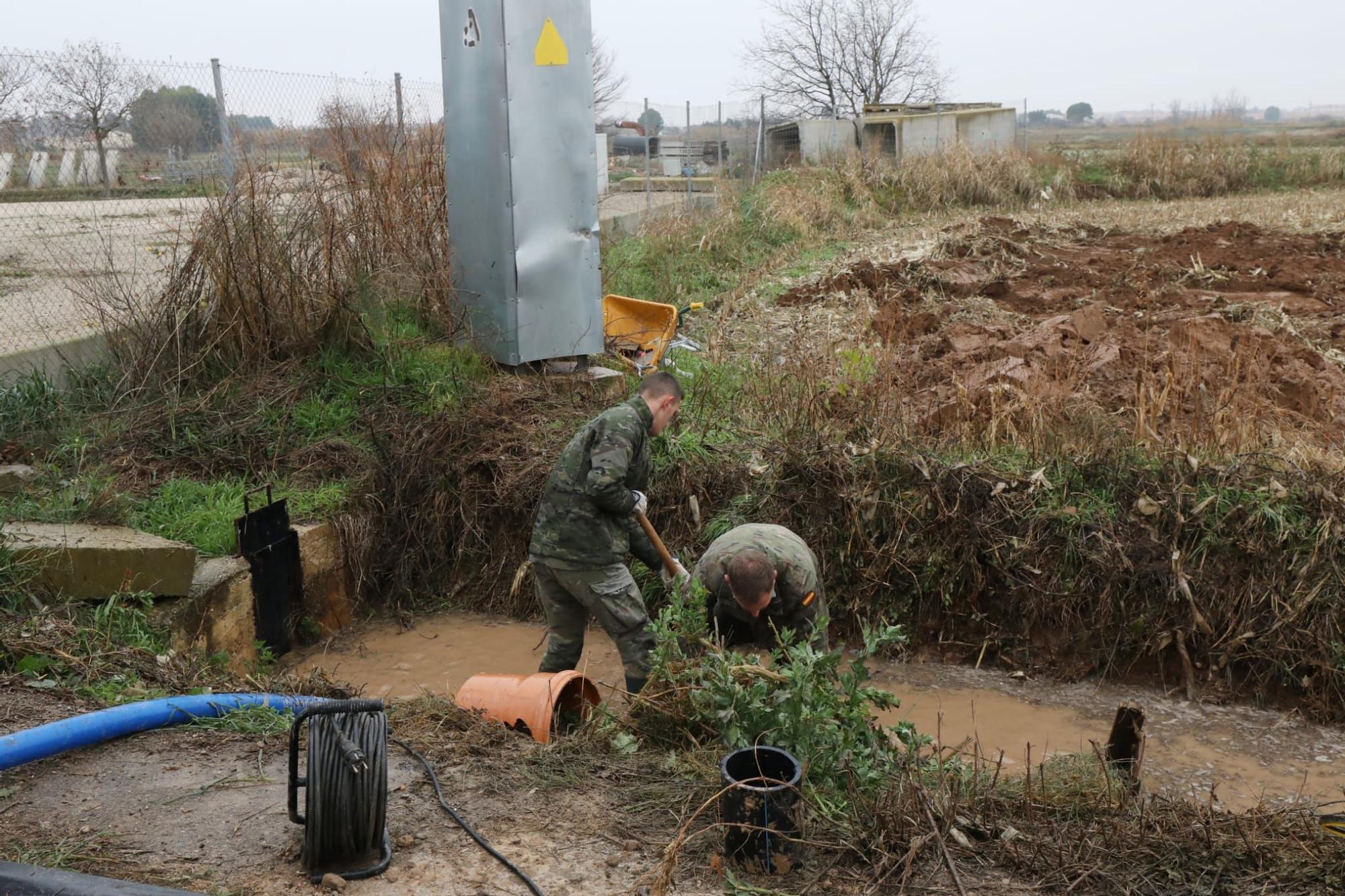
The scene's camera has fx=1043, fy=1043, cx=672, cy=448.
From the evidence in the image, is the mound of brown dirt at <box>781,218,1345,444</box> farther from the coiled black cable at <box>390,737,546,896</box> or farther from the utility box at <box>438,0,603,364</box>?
the coiled black cable at <box>390,737,546,896</box>

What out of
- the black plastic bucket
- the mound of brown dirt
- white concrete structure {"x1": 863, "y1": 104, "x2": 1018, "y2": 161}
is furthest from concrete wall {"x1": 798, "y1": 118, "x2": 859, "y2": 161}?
the black plastic bucket

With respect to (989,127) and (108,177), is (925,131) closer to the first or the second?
(989,127)

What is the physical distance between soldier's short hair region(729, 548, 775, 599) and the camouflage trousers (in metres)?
0.69

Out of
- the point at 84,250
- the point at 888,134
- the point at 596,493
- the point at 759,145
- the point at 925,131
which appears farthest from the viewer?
the point at 888,134

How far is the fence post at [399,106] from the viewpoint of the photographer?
27.6 feet

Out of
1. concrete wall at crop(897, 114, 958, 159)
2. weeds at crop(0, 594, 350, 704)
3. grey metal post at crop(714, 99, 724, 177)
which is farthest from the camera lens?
concrete wall at crop(897, 114, 958, 159)

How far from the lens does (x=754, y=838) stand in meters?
3.16

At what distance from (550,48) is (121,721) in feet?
16.7

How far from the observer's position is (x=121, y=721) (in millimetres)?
3689

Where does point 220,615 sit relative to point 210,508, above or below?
below

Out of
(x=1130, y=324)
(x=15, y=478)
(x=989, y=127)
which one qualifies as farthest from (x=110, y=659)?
(x=989, y=127)

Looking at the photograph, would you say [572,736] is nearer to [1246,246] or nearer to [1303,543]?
[1303,543]

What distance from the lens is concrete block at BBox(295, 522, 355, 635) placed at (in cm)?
618

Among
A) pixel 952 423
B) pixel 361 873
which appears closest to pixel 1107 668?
pixel 952 423
